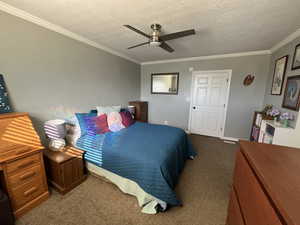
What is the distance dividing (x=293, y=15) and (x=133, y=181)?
10.1 feet

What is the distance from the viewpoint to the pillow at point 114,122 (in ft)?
8.53

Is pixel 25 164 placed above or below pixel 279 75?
below

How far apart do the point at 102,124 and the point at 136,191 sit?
4.48 ft

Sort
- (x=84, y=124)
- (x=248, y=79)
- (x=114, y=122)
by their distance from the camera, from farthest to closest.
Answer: (x=248, y=79) → (x=114, y=122) → (x=84, y=124)

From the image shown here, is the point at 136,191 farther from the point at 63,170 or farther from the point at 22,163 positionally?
the point at 22,163

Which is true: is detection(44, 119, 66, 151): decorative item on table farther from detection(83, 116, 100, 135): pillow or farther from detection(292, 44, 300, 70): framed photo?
detection(292, 44, 300, 70): framed photo

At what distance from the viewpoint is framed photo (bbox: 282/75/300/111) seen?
2107mm

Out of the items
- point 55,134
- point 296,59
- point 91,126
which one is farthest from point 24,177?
point 296,59

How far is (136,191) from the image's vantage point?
5.55 feet

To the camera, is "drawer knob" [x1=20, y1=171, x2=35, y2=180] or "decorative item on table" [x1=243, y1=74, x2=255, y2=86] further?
"decorative item on table" [x1=243, y1=74, x2=255, y2=86]

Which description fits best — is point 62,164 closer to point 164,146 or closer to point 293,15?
point 164,146

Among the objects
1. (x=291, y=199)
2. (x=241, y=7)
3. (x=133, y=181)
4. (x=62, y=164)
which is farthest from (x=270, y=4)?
(x=62, y=164)

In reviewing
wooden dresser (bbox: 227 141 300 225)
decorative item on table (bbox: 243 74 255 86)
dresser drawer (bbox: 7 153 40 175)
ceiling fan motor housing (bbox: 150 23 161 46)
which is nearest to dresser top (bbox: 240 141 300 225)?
wooden dresser (bbox: 227 141 300 225)

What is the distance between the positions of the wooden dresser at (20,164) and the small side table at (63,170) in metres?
0.14
